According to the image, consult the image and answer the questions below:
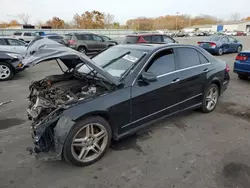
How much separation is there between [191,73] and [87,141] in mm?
2363

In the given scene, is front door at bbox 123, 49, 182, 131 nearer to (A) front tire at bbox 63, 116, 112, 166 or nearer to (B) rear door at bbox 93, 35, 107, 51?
(A) front tire at bbox 63, 116, 112, 166

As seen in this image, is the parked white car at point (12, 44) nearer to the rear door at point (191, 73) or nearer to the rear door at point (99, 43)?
the rear door at point (99, 43)

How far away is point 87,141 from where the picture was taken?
293 centimetres

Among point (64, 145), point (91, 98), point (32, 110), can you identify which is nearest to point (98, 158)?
point (64, 145)

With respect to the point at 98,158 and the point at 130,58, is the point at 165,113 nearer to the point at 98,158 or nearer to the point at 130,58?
the point at 130,58

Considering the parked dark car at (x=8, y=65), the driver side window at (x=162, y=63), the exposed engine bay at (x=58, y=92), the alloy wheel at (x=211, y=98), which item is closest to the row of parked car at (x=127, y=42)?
the parked dark car at (x=8, y=65)

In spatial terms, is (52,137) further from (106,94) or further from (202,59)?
(202,59)

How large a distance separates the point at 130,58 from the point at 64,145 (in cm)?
178

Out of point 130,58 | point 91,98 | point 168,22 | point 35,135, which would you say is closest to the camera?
point 35,135

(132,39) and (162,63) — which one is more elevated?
(132,39)

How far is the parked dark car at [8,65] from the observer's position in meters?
7.82

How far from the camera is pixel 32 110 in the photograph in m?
3.36

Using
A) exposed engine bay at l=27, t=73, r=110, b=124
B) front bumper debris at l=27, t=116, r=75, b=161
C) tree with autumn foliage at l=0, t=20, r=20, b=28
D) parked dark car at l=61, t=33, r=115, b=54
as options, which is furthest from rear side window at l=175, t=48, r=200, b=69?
tree with autumn foliage at l=0, t=20, r=20, b=28

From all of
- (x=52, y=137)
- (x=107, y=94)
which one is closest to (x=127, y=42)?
(x=107, y=94)
